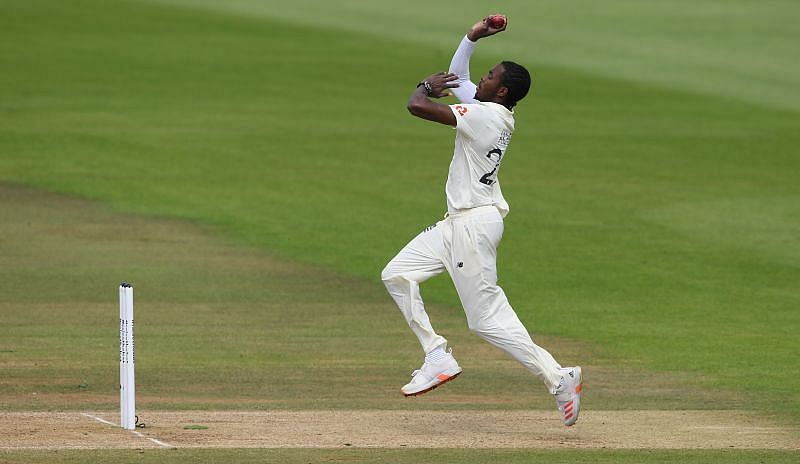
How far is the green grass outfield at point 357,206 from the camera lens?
15.0 meters

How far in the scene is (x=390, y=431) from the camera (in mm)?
11547

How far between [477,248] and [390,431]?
4.85ft

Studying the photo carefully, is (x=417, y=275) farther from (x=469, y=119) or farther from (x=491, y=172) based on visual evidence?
(x=469, y=119)

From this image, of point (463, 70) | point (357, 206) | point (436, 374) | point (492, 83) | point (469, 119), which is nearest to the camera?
point (469, 119)

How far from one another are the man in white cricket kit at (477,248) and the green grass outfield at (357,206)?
96 centimetres

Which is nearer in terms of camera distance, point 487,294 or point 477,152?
point 477,152

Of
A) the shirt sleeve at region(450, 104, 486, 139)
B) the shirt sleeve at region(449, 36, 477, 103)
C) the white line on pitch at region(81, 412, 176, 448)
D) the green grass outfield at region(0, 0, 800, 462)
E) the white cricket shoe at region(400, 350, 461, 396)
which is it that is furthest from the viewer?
the green grass outfield at region(0, 0, 800, 462)

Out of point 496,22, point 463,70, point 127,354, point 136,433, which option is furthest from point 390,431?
point 496,22

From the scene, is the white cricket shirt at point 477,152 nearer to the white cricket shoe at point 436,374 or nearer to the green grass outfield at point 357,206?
the white cricket shoe at point 436,374

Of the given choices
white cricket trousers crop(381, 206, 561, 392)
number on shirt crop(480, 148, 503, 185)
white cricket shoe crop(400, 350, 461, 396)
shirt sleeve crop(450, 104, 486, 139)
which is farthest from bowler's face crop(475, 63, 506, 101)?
white cricket shoe crop(400, 350, 461, 396)

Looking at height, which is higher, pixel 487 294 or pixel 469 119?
pixel 469 119

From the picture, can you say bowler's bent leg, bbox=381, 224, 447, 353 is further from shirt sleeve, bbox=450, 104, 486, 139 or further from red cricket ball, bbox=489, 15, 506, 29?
red cricket ball, bbox=489, 15, 506, 29

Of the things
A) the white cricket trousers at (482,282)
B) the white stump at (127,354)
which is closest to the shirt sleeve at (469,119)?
the white cricket trousers at (482,282)

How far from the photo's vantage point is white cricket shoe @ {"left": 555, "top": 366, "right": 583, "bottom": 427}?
11.3 meters
